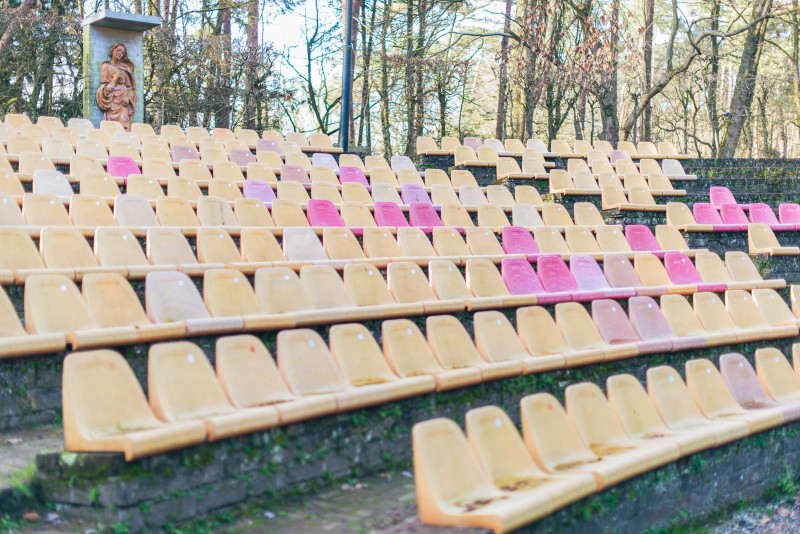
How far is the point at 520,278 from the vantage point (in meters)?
5.16

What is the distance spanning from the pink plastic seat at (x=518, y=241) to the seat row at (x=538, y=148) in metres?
3.18

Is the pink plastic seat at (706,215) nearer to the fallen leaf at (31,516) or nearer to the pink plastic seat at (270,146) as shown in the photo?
the pink plastic seat at (270,146)

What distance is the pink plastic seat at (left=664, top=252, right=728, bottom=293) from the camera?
590 centimetres

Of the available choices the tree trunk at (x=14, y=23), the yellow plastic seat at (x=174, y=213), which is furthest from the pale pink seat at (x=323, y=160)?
the tree trunk at (x=14, y=23)

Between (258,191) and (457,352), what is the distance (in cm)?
329

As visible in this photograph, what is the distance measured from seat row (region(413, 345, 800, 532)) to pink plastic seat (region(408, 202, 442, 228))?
283cm

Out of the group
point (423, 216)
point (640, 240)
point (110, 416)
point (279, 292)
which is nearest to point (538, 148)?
point (640, 240)

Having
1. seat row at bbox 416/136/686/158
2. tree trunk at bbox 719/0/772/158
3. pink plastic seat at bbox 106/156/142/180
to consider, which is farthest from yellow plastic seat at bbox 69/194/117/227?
tree trunk at bbox 719/0/772/158

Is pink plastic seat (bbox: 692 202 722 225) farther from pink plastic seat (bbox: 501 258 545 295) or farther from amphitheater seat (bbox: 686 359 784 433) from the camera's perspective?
amphitheater seat (bbox: 686 359 784 433)

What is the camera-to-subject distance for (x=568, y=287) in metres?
5.39

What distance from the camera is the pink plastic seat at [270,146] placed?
854cm

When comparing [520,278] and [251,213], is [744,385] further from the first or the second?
[251,213]

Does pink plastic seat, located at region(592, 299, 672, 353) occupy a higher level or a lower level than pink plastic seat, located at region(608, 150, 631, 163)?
lower

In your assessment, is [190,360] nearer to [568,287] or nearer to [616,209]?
[568,287]
